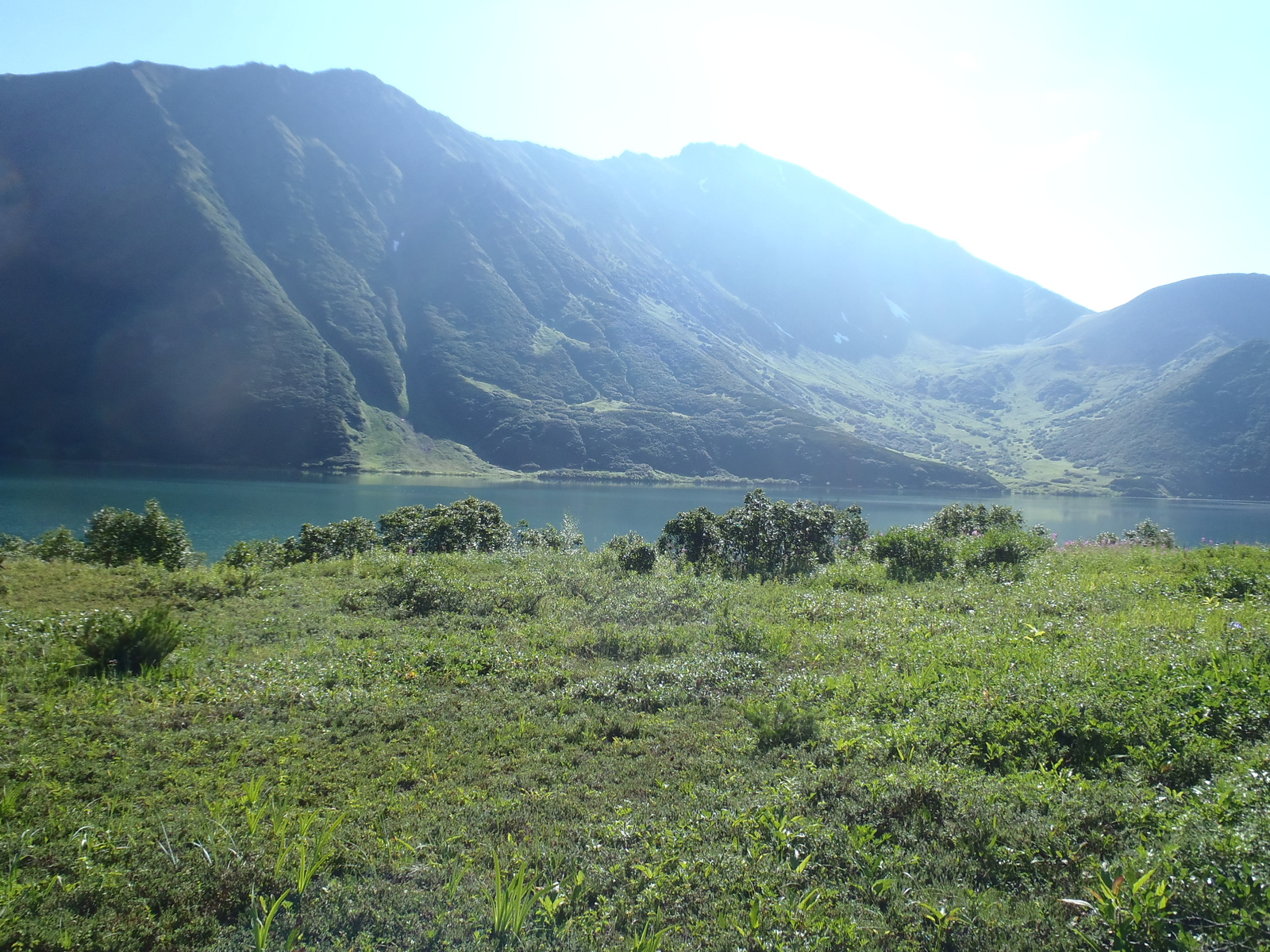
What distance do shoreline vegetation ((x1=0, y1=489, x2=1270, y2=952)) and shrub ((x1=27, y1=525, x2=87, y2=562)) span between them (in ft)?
17.3

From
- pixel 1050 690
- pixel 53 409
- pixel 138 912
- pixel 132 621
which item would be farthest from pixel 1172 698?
pixel 53 409

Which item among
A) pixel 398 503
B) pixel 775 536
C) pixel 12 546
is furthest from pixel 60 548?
pixel 398 503

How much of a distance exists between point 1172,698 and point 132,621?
11092 millimetres

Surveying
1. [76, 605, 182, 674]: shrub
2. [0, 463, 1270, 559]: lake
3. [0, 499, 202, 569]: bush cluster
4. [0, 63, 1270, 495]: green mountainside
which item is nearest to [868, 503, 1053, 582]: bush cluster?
[0, 463, 1270, 559]: lake

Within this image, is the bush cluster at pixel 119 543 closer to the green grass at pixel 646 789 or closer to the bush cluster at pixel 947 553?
the green grass at pixel 646 789

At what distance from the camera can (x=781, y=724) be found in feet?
20.9

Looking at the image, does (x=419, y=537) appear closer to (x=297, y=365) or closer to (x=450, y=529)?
(x=450, y=529)

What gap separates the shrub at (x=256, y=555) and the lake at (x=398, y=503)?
9662 mm

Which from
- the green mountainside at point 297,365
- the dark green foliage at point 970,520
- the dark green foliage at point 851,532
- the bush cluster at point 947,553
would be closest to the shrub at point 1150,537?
the dark green foliage at point 970,520

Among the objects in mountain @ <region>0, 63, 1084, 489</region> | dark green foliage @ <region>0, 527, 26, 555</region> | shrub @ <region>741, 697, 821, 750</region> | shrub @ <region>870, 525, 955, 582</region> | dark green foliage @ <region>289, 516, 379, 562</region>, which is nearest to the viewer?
shrub @ <region>741, 697, 821, 750</region>

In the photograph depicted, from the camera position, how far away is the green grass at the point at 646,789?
12.3 feet

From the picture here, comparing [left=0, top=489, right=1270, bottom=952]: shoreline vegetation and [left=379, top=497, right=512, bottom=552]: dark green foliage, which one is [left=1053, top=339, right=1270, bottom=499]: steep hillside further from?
[left=0, top=489, right=1270, bottom=952]: shoreline vegetation

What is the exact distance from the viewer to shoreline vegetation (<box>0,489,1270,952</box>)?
3754 mm

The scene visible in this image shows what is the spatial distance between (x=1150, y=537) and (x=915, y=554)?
12.3 meters
